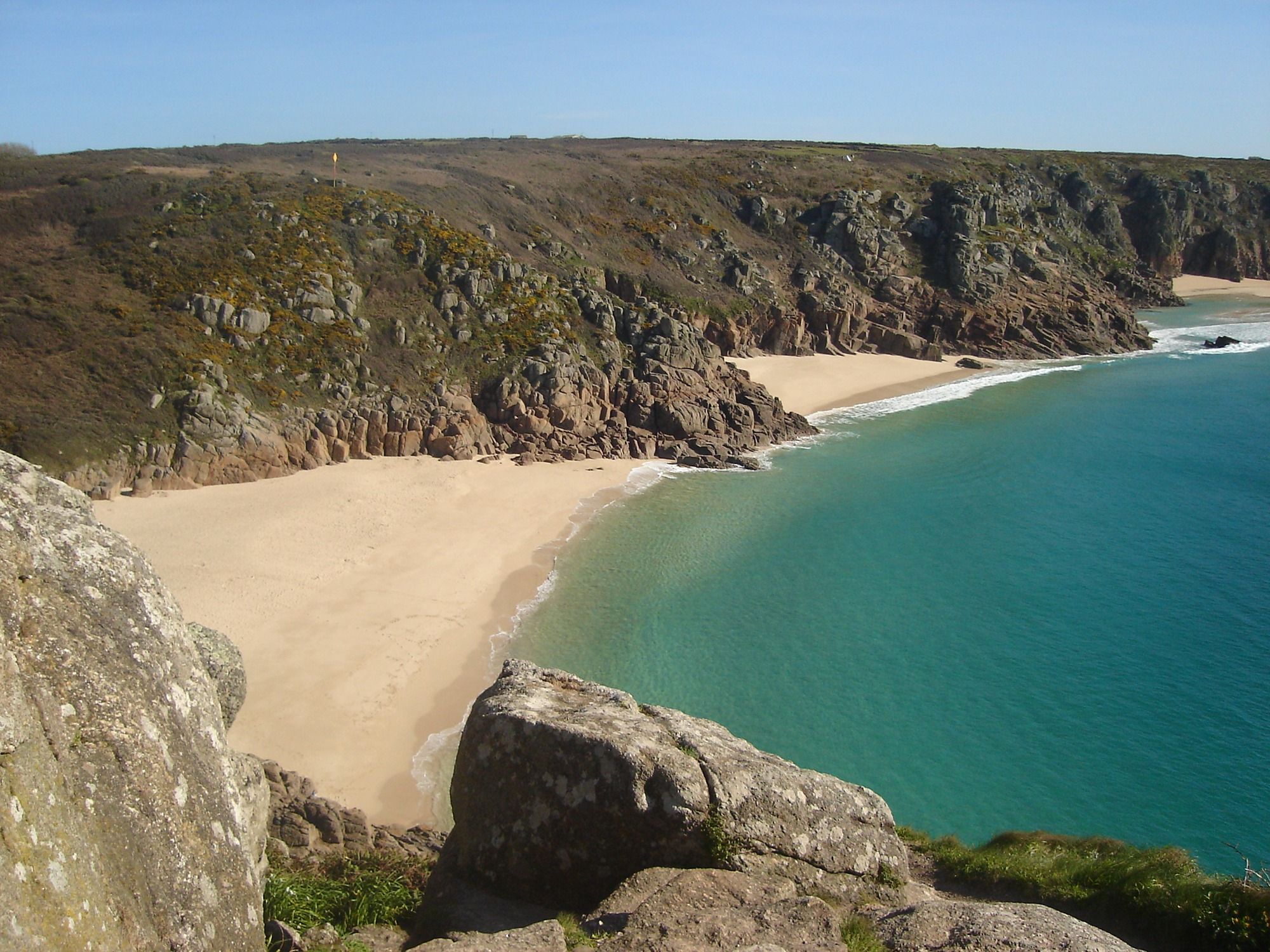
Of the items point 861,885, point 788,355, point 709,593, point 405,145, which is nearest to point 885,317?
point 788,355

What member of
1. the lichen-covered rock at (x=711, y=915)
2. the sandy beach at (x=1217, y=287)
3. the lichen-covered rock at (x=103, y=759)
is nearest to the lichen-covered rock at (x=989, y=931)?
the lichen-covered rock at (x=711, y=915)

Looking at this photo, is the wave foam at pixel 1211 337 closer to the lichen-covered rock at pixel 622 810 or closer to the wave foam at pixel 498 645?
the wave foam at pixel 498 645

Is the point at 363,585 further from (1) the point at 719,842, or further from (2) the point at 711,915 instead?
(2) the point at 711,915

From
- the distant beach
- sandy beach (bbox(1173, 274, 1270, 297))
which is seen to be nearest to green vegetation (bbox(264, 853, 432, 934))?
the distant beach

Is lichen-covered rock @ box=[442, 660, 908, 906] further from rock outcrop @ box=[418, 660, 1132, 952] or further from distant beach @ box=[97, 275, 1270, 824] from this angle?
distant beach @ box=[97, 275, 1270, 824]

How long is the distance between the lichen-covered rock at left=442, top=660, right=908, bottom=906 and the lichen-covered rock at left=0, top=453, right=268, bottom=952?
2.46 meters

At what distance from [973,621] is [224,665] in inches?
Result: 860

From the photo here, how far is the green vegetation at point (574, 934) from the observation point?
729 cm

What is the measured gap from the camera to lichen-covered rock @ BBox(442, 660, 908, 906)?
8.49m

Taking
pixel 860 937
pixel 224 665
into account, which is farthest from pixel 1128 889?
pixel 224 665

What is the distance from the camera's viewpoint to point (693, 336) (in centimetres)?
4750

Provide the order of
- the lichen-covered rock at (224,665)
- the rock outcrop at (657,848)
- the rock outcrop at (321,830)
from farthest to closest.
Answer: the rock outcrop at (321,830)
the lichen-covered rock at (224,665)
the rock outcrop at (657,848)

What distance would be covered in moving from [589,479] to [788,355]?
25.9 m

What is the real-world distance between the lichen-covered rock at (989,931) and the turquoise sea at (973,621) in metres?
10.8
